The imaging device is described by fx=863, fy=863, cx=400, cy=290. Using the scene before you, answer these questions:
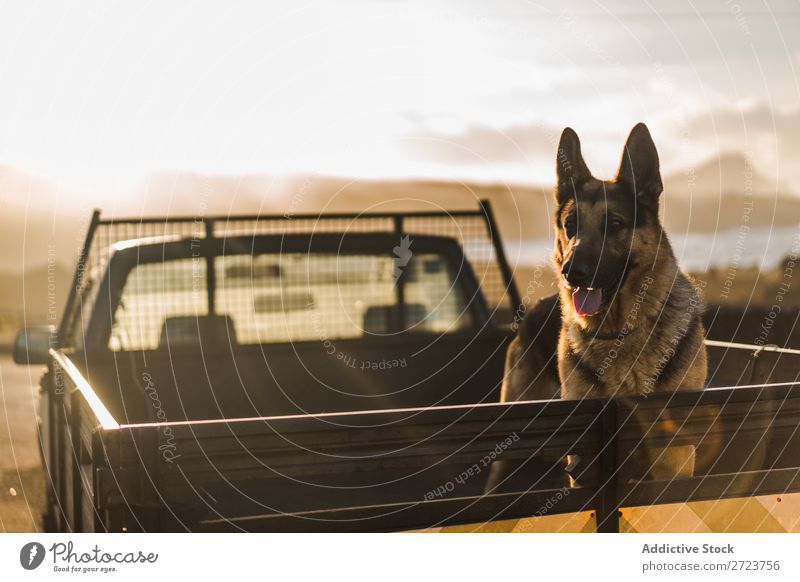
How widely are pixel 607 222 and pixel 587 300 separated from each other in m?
0.48

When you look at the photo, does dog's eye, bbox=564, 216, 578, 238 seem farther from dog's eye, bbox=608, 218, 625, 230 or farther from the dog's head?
dog's eye, bbox=608, 218, 625, 230

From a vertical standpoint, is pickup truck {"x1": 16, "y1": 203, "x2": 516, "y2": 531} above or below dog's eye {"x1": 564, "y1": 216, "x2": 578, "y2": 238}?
below

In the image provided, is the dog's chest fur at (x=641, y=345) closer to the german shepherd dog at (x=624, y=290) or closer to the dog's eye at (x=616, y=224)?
the german shepherd dog at (x=624, y=290)

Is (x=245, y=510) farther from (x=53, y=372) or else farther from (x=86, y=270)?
(x=86, y=270)

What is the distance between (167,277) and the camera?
632cm

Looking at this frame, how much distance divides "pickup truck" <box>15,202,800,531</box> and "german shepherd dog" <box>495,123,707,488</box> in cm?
70

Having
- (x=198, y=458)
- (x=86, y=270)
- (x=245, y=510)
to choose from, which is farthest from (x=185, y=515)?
(x=86, y=270)

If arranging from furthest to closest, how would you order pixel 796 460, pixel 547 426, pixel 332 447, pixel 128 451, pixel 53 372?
pixel 53 372 < pixel 796 460 < pixel 547 426 < pixel 332 447 < pixel 128 451

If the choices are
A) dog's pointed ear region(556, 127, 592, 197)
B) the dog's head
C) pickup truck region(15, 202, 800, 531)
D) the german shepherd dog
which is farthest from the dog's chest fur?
dog's pointed ear region(556, 127, 592, 197)

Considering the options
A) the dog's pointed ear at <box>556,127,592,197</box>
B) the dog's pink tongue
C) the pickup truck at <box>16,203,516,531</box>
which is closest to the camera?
the dog's pink tongue

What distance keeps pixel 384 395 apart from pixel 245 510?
184 cm

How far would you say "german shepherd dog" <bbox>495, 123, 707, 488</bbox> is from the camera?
4.98 meters

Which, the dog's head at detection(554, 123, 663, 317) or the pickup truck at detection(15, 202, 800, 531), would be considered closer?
the pickup truck at detection(15, 202, 800, 531)
